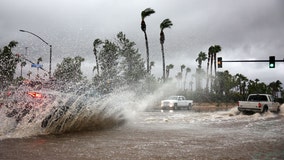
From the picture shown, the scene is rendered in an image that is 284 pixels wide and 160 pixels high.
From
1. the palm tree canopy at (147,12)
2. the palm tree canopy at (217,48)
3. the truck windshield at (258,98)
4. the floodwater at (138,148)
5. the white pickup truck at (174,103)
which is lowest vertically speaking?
the floodwater at (138,148)

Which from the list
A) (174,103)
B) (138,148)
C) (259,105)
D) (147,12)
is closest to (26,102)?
(138,148)

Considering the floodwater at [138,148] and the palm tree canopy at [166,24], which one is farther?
the palm tree canopy at [166,24]

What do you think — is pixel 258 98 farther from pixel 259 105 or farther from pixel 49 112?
pixel 49 112

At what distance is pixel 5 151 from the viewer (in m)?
6.72

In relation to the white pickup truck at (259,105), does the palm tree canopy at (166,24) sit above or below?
above

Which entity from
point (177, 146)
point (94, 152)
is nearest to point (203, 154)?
point (177, 146)

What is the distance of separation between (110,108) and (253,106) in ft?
38.5

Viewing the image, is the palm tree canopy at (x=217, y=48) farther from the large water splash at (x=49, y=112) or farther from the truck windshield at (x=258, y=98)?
the large water splash at (x=49, y=112)

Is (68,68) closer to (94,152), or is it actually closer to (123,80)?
(123,80)

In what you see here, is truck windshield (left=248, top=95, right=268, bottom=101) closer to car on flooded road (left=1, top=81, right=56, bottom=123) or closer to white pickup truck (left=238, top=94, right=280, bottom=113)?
white pickup truck (left=238, top=94, right=280, bottom=113)

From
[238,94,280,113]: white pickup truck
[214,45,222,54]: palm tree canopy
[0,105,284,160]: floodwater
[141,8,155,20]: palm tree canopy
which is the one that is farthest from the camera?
[214,45,222,54]: palm tree canopy

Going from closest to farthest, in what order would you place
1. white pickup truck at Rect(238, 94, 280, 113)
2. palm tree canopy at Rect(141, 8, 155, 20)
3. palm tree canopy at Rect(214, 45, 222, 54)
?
white pickup truck at Rect(238, 94, 280, 113) < palm tree canopy at Rect(141, 8, 155, 20) < palm tree canopy at Rect(214, 45, 222, 54)

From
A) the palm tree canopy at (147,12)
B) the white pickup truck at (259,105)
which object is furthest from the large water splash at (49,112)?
the palm tree canopy at (147,12)

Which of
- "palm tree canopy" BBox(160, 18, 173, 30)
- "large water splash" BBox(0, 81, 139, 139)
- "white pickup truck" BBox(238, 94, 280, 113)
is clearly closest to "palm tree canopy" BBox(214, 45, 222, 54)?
"palm tree canopy" BBox(160, 18, 173, 30)
